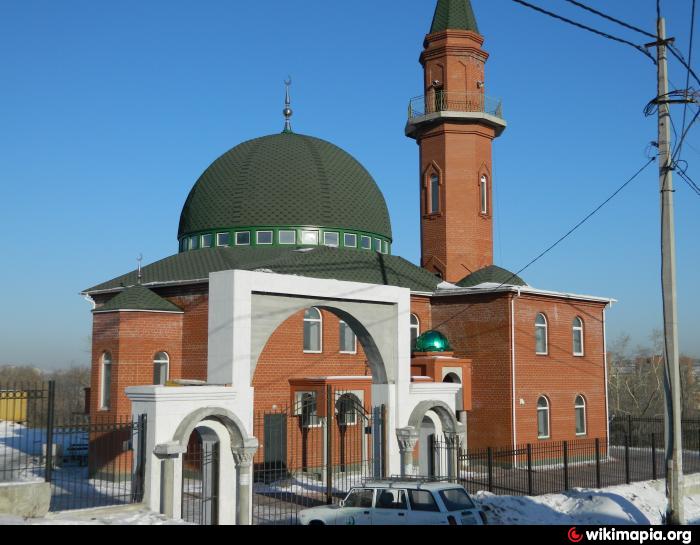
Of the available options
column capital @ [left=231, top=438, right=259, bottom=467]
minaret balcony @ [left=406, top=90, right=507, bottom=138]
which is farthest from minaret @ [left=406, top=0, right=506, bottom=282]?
column capital @ [left=231, top=438, right=259, bottom=467]

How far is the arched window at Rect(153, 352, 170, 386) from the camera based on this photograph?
81.5ft

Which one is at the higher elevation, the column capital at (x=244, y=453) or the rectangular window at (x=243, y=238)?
the rectangular window at (x=243, y=238)

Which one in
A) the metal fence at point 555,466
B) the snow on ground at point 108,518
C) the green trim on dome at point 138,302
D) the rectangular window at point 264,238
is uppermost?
the rectangular window at point 264,238

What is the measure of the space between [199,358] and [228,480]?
995 centimetres

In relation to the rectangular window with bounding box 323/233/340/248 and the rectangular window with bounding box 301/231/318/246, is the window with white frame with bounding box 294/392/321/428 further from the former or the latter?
the rectangular window with bounding box 323/233/340/248

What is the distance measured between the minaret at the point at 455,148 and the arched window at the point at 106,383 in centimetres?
1281

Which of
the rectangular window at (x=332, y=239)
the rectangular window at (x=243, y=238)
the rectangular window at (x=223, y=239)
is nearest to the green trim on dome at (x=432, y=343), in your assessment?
the rectangular window at (x=332, y=239)

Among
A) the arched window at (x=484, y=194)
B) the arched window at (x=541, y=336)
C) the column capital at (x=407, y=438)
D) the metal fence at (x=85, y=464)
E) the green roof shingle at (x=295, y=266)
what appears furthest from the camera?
the arched window at (x=484, y=194)

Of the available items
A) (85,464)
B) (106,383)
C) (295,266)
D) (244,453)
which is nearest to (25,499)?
(244,453)

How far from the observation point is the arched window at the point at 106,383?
958 inches

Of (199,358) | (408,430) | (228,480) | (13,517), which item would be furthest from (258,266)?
(13,517)

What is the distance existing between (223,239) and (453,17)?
505 inches

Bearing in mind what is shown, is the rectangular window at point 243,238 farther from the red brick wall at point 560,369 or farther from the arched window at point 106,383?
the red brick wall at point 560,369

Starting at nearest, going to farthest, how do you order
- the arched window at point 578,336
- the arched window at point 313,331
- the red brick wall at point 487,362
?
the arched window at point 313,331 → the red brick wall at point 487,362 → the arched window at point 578,336
